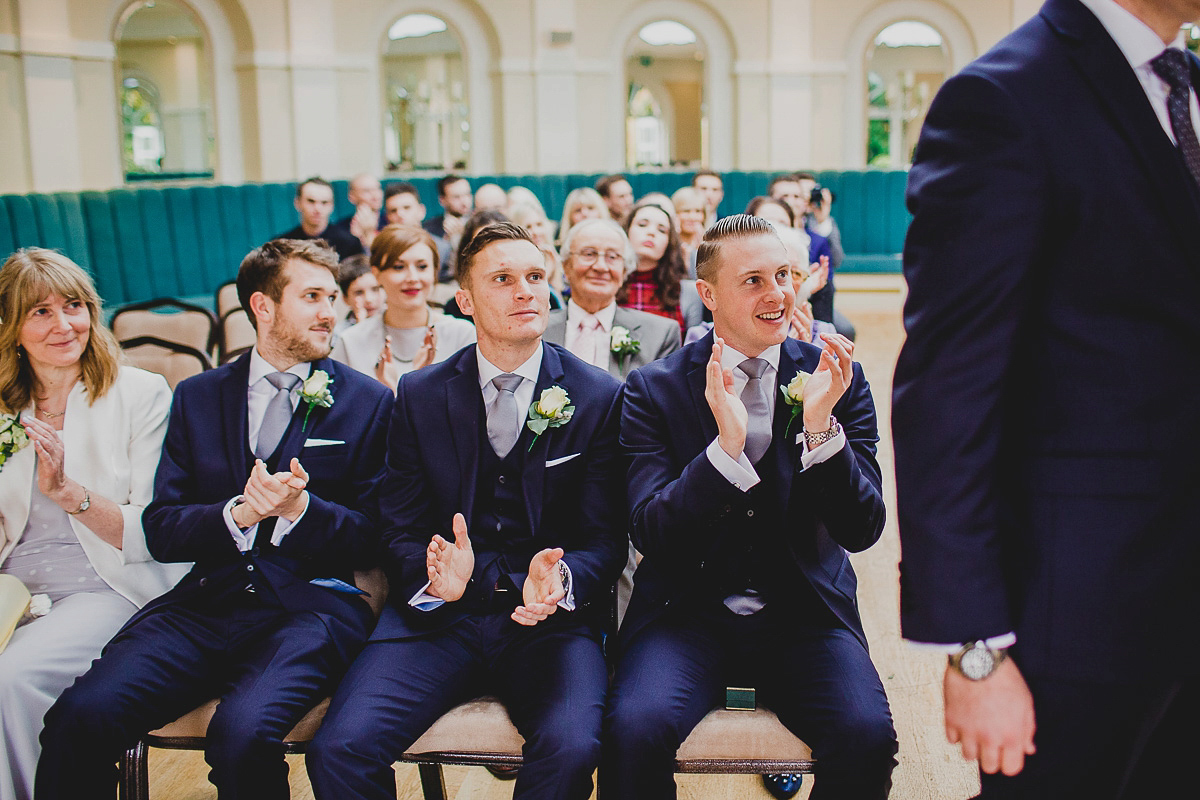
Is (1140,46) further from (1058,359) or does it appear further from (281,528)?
(281,528)

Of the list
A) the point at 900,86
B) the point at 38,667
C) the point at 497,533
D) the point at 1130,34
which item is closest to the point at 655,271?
the point at 497,533

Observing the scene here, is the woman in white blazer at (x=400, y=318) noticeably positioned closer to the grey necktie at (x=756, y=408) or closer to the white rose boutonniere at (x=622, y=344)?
the white rose boutonniere at (x=622, y=344)

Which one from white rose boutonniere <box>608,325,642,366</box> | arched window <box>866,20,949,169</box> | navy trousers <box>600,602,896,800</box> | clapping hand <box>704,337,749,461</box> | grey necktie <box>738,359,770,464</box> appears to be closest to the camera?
navy trousers <box>600,602,896,800</box>

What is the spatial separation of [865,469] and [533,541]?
0.79m

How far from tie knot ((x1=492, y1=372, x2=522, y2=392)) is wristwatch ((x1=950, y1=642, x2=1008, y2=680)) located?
1.50m

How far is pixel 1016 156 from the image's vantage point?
127 centimetres

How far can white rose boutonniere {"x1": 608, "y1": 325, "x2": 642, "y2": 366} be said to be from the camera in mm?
3773

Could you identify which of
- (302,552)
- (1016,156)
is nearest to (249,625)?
(302,552)

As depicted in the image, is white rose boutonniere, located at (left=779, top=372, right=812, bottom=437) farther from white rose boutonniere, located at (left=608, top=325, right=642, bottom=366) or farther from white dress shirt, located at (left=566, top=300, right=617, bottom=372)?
white dress shirt, located at (left=566, top=300, right=617, bottom=372)

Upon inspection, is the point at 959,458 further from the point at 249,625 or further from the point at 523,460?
the point at 249,625

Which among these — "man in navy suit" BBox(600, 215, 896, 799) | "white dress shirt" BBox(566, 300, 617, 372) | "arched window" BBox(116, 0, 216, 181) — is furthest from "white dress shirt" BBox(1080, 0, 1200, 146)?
"arched window" BBox(116, 0, 216, 181)

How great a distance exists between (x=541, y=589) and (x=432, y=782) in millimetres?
689

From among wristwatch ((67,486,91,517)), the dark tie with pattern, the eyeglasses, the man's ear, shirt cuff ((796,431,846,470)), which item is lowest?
wristwatch ((67,486,91,517))

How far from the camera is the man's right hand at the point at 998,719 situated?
131 centimetres
